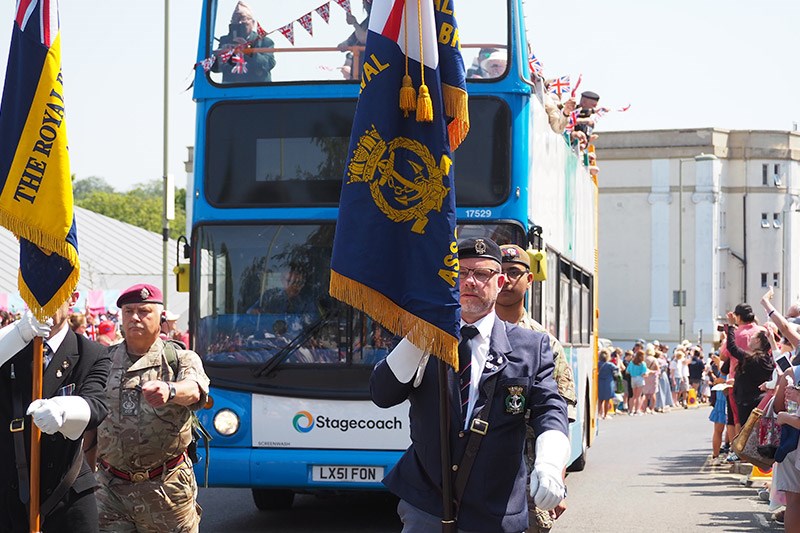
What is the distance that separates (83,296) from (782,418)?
27.3 m

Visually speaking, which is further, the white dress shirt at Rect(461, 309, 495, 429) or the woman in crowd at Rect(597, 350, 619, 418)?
the woman in crowd at Rect(597, 350, 619, 418)

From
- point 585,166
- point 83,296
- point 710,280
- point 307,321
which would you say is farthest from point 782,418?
point 710,280

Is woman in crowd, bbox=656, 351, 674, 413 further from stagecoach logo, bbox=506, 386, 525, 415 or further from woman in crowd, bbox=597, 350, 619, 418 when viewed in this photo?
stagecoach logo, bbox=506, 386, 525, 415

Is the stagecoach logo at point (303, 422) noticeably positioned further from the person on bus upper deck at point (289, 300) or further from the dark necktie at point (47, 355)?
the dark necktie at point (47, 355)

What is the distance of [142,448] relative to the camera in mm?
7230

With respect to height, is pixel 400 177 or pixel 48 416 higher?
pixel 400 177

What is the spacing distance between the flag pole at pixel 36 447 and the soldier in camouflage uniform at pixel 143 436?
28.4 inches

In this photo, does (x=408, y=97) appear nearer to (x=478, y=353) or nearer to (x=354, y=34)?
(x=478, y=353)

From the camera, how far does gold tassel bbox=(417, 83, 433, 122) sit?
16.8ft

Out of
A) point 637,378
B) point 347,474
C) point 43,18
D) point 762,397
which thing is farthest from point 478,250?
point 637,378

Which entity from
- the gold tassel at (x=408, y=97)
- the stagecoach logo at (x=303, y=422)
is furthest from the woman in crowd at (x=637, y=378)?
the gold tassel at (x=408, y=97)

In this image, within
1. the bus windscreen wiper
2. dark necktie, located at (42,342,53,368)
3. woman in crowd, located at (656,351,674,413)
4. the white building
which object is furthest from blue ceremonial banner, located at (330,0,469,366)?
the white building

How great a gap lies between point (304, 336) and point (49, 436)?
13.4ft

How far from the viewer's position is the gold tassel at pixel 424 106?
16.8 ft
